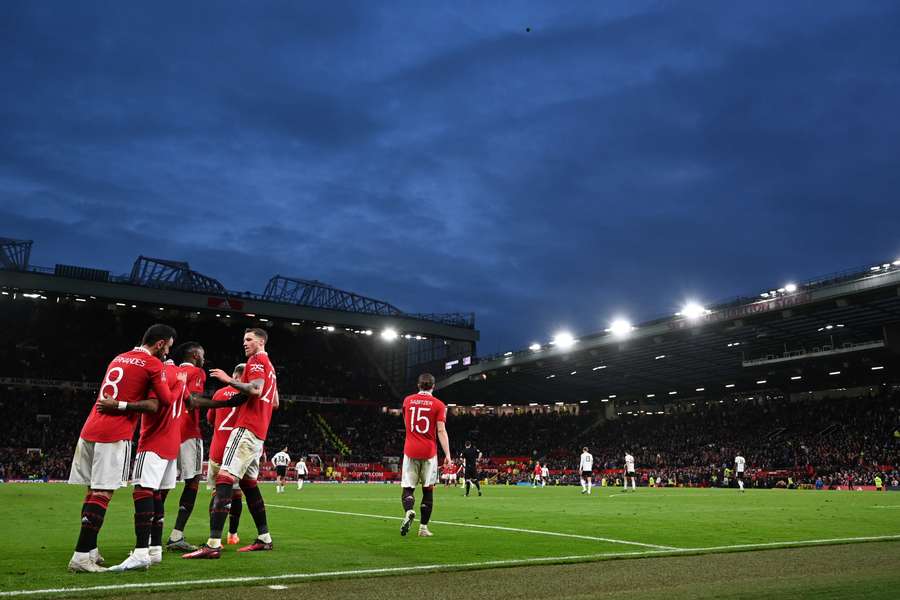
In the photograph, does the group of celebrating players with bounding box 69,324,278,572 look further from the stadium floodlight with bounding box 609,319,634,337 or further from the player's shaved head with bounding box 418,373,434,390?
the stadium floodlight with bounding box 609,319,634,337

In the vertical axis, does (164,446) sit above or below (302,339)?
below

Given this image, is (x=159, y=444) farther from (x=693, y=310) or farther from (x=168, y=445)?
(x=693, y=310)

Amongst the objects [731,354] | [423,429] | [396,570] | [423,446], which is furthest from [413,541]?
[731,354]

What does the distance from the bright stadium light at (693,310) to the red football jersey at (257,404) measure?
40.6m

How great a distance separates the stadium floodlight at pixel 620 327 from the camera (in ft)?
164

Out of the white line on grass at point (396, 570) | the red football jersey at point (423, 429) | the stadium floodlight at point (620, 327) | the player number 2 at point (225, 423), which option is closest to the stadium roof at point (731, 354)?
the stadium floodlight at point (620, 327)

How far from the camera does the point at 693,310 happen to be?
4531 cm

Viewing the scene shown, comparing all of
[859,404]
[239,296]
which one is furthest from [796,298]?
[239,296]

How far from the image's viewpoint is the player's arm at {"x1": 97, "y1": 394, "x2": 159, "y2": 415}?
6.46 meters

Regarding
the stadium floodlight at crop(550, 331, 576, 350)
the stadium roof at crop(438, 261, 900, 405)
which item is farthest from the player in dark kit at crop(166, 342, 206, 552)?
the stadium floodlight at crop(550, 331, 576, 350)

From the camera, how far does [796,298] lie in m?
39.4

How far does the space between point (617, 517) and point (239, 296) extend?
174 feet

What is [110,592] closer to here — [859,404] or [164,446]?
[164,446]

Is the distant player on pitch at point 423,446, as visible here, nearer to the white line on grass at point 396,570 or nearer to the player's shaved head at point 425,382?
the player's shaved head at point 425,382
